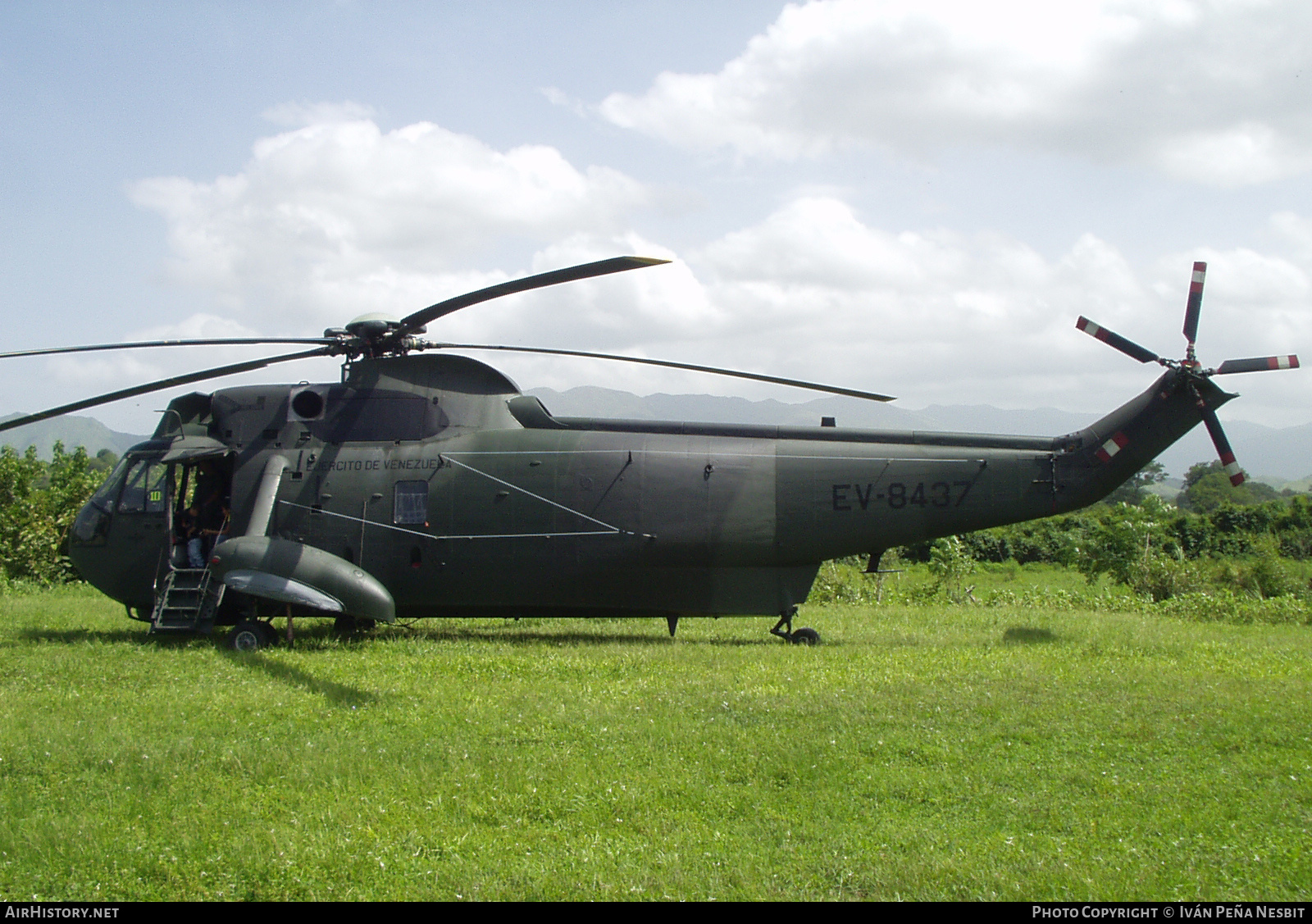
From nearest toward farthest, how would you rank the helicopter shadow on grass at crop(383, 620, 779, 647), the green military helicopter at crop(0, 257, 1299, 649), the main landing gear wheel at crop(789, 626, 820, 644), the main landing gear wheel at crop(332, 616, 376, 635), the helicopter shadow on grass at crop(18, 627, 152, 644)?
the green military helicopter at crop(0, 257, 1299, 649) → the helicopter shadow on grass at crop(18, 627, 152, 644) → the main landing gear wheel at crop(789, 626, 820, 644) → the helicopter shadow on grass at crop(383, 620, 779, 647) → the main landing gear wheel at crop(332, 616, 376, 635)

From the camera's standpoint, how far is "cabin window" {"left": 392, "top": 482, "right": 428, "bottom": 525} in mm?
14750

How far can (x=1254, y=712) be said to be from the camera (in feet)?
30.6

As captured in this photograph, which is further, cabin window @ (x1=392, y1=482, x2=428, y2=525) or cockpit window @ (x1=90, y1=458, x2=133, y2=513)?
cockpit window @ (x1=90, y1=458, x2=133, y2=513)

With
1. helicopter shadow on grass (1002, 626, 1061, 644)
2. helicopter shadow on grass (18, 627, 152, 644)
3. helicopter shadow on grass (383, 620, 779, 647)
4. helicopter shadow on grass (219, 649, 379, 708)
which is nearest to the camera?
helicopter shadow on grass (219, 649, 379, 708)

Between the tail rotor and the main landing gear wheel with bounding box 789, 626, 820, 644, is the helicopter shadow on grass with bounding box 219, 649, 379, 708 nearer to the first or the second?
the main landing gear wheel with bounding box 789, 626, 820, 644

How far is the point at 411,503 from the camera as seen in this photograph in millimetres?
14797

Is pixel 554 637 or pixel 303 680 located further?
pixel 554 637

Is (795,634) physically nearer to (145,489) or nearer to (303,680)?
(303,680)

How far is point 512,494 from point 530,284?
13.2 feet

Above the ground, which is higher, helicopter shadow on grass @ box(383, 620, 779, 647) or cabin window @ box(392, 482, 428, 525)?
cabin window @ box(392, 482, 428, 525)

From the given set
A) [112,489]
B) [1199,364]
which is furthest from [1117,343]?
[112,489]

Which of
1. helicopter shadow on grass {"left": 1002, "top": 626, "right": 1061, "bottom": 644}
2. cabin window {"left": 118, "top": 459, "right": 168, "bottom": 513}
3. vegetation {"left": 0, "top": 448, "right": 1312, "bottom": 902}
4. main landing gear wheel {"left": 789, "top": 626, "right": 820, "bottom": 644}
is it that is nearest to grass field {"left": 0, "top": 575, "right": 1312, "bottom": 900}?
vegetation {"left": 0, "top": 448, "right": 1312, "bottom": 902}

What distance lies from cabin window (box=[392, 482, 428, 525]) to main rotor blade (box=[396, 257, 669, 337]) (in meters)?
2.48
